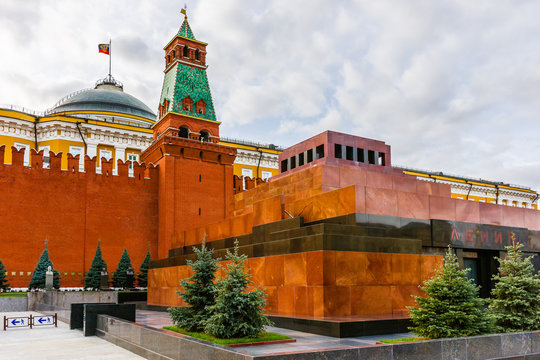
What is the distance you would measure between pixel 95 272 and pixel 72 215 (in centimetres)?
313

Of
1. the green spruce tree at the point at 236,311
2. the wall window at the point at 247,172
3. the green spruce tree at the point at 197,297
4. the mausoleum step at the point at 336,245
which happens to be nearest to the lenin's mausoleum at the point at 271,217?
the mausoleum step at the point at 336,245

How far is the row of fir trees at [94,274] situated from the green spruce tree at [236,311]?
1614 cm

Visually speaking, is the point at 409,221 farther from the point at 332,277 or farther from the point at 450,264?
the point at 450,264

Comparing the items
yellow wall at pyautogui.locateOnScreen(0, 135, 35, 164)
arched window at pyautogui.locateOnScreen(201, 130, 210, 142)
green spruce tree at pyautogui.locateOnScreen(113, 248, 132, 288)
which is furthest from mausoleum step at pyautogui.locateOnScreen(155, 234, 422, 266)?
yellow wall at pyautogui.locateOnScreen(0, 135, 35, 164)

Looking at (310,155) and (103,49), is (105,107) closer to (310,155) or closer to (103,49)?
→ (103,49)

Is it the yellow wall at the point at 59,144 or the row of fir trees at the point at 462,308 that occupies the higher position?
the yellow wall at the point at 59,144

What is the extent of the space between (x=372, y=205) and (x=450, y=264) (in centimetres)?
415

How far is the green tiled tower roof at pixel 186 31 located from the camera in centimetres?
2783

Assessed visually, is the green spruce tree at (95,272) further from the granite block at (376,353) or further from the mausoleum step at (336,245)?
the granite block at (376,353)

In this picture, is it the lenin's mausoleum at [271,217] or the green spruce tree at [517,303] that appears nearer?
the green spruce tree at [517,303]

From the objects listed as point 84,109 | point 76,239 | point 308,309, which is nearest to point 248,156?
point 84,109

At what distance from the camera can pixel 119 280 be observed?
23875mm

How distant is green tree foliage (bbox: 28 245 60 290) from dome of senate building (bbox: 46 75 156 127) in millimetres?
16507

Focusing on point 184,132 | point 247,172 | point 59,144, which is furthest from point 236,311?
point 247,172
